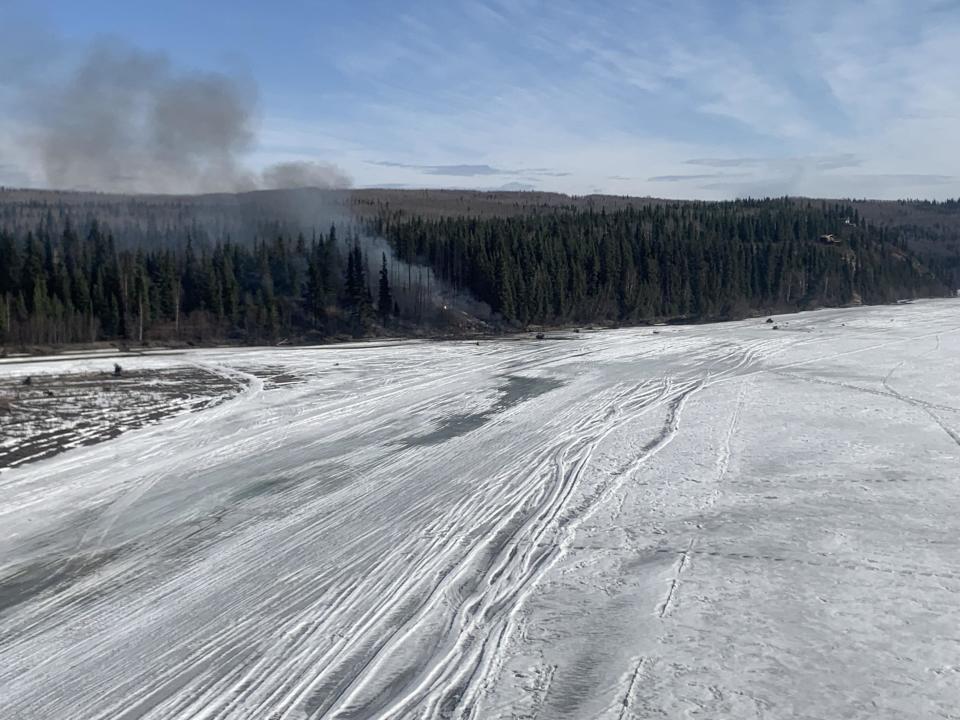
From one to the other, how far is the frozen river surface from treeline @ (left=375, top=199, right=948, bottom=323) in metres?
57.6

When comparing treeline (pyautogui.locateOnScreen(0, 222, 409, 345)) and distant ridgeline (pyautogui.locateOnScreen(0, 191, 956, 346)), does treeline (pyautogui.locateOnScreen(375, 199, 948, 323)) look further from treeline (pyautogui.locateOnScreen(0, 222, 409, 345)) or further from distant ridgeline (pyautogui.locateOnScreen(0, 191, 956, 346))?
treeline (pyautogui.locateOnScreen(0, 222, 409, 345))

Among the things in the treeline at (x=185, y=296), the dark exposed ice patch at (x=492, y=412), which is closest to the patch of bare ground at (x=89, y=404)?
the dark exposed ice patch at (x=492, y=412)

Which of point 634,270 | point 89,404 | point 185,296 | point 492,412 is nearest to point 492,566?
point 492,412

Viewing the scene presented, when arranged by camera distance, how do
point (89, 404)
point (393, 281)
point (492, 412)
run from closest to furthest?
point (492, 412) → point (89, 404) → point (393, 281)

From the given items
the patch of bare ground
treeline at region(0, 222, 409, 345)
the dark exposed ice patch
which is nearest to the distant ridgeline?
treeline at region(0, 222, 409, 345)

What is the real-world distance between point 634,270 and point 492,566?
86646 millimetres

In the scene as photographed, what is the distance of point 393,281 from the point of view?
8525 centimetres

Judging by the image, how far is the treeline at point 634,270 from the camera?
276 ft

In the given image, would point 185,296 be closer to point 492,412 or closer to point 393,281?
point 393,281

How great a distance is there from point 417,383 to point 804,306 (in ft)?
308

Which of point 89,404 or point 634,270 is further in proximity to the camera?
point 634,270

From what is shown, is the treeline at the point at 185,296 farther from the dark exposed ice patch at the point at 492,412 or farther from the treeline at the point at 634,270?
the dark exposed ice patch at the point at 492,412

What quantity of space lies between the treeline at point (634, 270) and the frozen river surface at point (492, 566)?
2268 inches

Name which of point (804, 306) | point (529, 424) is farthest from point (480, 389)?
point (804, 306)
